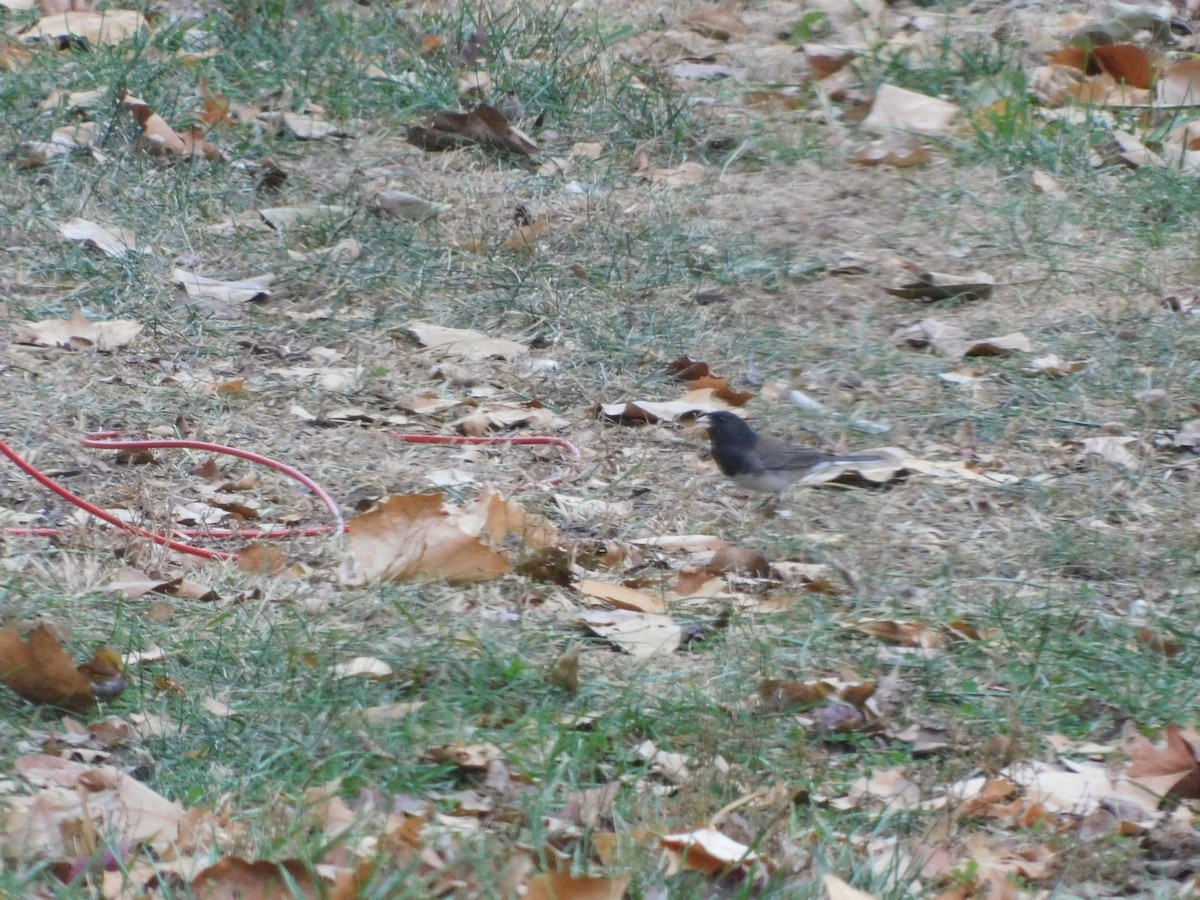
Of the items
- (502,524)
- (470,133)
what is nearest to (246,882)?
(502,524)

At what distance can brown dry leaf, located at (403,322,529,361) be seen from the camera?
544 centimetres

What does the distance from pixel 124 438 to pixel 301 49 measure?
315 cm

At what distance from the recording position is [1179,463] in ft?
15.1

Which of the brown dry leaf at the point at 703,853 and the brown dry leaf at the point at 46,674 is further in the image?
the brown dry leaf at the point at 46,674


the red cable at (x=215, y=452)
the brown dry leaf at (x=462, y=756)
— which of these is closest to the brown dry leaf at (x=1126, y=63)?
the red cable at (x=215, y=452)

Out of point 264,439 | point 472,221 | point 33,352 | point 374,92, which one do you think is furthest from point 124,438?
point 374,92

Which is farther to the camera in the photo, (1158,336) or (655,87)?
(655,87)

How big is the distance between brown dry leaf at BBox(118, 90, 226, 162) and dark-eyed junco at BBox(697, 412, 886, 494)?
285cm

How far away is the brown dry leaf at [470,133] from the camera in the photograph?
674cm

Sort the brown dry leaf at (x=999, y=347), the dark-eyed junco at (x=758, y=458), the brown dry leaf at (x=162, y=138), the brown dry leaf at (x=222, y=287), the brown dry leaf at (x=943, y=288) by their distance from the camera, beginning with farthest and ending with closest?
the brown dry leaf at (x=162, y=138)
the brown dry leaf at (x=943, y=288)
the brown dry leaf at (x=222, y=287)
the brown dry leaf at (x=999, y=347)
the dark-eyed junco at (x=758, y=458)

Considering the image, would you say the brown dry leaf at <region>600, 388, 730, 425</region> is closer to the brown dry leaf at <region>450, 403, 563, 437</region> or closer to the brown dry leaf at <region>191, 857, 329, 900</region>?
the brown dry leaf at <region>450, 403, 563, 437</region>

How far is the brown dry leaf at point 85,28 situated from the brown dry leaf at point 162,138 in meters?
0.85

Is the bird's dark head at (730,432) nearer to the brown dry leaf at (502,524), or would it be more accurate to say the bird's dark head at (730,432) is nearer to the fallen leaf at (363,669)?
the brown dry leaf at (502,524)

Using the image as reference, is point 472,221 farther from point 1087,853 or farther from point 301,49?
point 1087,853
